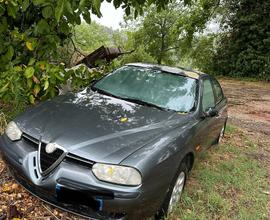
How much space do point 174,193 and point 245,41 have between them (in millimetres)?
16116

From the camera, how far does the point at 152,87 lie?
15.5 feet

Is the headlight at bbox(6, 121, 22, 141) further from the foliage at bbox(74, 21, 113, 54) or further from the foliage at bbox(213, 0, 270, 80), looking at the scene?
the foliage at bbox(213, 0, 270, 80)

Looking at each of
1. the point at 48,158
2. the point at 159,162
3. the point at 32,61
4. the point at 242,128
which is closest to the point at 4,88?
the point at 32,61

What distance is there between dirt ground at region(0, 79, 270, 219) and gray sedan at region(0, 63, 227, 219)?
261mm

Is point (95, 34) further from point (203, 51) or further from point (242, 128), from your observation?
point (242, 128)

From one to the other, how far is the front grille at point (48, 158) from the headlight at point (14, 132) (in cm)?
44

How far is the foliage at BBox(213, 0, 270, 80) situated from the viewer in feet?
58.1

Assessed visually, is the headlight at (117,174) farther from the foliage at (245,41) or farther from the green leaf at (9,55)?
the foliage at (245,41)

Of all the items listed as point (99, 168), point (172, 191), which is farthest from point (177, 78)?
point (99, 168)

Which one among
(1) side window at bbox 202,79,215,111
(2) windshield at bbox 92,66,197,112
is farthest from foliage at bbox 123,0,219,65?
(2) windshield at bbox 92,66,197,112

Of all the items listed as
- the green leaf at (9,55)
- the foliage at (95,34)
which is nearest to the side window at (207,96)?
the green leaf at (9,55)

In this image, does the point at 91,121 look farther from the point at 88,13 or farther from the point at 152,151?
the point at 88,13

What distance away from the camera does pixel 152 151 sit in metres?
3.30

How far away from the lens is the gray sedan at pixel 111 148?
3.05 metres
